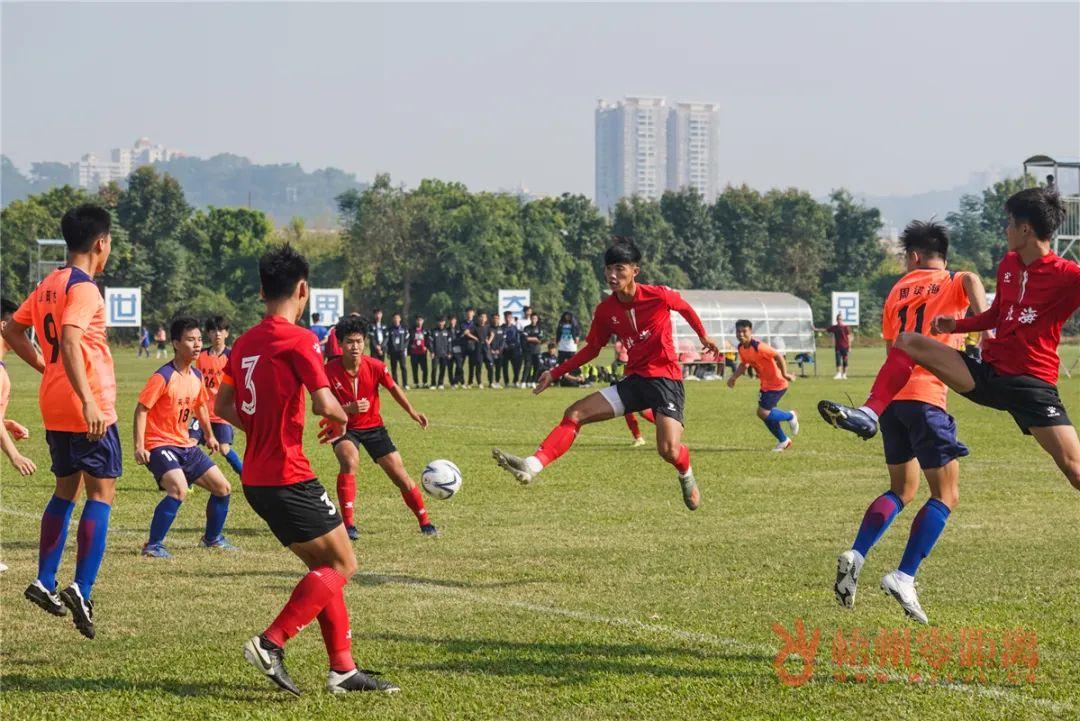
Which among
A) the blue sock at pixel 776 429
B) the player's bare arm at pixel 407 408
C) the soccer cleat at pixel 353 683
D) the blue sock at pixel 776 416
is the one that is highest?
the player's bare arm at pixel 407 408

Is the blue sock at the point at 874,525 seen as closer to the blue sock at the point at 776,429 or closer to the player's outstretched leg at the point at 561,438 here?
the player's outstretched leg at the point at 561,438

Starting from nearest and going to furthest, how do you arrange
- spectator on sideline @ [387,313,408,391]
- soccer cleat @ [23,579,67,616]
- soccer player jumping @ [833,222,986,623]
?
soccer cleat @ [23,579,67,616], soccer player jumping @ [833,222,986,623], spectator on sideline @ [387,313,408,391]

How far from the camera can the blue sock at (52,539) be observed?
7.50 meters

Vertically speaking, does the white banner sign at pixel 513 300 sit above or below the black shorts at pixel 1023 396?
below

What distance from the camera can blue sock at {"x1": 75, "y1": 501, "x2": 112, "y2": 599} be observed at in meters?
7.36

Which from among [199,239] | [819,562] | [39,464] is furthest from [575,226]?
[819,562]

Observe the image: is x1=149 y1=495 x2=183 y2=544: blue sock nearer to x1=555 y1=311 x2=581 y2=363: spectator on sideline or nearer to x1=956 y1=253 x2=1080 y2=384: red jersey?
x1=956 y1=253 x2=1080 y2=384: red jersey

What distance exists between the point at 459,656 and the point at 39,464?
1124 cm

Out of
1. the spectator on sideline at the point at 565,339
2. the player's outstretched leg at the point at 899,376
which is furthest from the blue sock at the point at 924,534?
the spectator on sideline at the point at 565,339

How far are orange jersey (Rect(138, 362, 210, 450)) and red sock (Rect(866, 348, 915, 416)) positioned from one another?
17.2ft

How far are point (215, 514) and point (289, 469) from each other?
15.1 feet

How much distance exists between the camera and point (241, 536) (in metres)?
11.4

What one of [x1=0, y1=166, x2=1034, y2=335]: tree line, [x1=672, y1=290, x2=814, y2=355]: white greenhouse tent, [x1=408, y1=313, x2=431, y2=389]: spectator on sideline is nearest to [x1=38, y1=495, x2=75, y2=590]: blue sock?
[x1=408, y1=313, x2=431, y2=389]: spectator on sideline

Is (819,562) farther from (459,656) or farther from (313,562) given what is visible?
(313,562)
